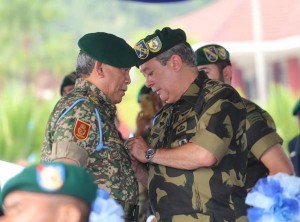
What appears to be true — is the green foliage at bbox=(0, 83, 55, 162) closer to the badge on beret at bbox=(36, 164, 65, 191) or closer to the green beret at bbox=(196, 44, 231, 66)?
the green beret at bbox=(196, 44, 231, 66)

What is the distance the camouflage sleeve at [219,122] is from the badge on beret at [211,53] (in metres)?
1.20

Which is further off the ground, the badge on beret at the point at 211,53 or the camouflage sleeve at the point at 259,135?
the badge on beret at the point at 211,53

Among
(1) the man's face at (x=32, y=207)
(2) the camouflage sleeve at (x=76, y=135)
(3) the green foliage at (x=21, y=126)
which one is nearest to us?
(1) the man's face at (x=32, y=207)

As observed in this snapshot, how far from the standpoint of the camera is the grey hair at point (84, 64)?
4102 millimetres

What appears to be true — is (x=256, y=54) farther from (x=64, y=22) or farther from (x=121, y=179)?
(x=121, y=179)

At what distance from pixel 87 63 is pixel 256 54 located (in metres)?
24.7

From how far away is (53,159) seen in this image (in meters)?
3.87

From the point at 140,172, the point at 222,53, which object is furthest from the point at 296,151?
the point at 140,172

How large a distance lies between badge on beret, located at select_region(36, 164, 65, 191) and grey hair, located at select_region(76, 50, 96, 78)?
1.46 metres

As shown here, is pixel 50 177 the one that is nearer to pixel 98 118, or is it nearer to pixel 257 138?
pixel 98 118

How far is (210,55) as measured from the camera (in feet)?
17.7

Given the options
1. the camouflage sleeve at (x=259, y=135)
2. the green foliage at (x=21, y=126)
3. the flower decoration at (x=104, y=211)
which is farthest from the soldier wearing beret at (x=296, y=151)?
the green foliage at (x=21, y=126)

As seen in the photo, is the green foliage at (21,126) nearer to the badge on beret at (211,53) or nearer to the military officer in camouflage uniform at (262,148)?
the badge on beret at (211,53)

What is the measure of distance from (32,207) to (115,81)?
158 centimetres
